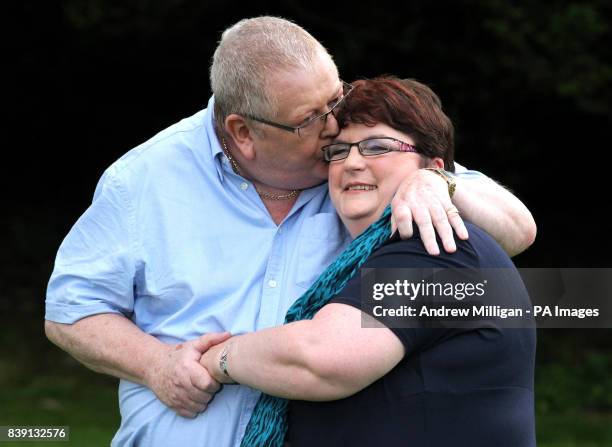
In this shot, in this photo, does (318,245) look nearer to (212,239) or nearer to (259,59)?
(212,239)

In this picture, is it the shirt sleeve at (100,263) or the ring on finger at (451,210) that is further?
the shirt sleeve at (100,263)

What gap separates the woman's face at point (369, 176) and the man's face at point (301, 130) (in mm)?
133

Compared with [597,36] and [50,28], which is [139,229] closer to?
[597,36]

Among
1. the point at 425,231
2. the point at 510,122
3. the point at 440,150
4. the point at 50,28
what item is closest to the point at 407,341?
the point at 425,231

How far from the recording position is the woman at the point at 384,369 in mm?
2635

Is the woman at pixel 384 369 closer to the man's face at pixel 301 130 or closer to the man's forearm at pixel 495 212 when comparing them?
the man's forearm at pixel 495 212

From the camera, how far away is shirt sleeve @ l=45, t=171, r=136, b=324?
A: 10.8ft

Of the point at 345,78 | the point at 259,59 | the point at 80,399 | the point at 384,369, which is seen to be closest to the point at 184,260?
the point at 259,59

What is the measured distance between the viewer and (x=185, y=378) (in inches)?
121

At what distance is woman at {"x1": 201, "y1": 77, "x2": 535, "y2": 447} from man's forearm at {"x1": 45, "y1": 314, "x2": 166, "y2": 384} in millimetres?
370

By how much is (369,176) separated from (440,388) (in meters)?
0.74

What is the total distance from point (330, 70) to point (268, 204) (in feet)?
1.57

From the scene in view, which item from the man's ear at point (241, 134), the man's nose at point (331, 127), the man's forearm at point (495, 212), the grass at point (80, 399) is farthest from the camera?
the grass at point (80, 399)

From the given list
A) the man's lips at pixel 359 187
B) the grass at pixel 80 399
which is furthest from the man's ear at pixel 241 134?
the grass at pixel 80 399
